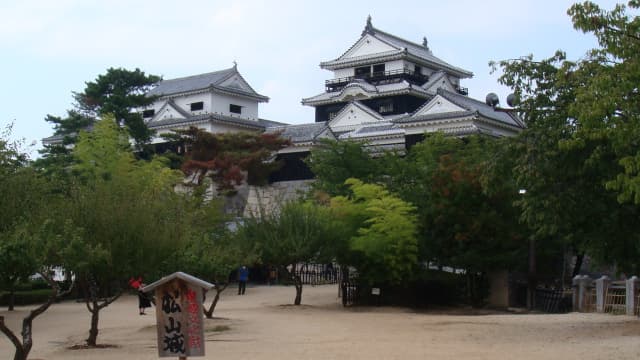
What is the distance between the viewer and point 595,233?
853 inches

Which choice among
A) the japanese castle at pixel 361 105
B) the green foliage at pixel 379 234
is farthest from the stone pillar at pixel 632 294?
the japanese castle at pixel 361 105

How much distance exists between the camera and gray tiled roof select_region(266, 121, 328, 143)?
54406 mm

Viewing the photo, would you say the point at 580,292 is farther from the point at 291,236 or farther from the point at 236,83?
the point at 236,83

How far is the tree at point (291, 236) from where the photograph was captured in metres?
31.3

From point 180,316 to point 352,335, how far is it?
8.90m

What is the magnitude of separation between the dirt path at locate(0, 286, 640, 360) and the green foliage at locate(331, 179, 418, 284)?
60.2 inches

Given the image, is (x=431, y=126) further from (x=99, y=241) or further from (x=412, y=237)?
(x=99, y=241)

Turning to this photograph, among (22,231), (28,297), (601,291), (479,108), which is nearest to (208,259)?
(22,231)

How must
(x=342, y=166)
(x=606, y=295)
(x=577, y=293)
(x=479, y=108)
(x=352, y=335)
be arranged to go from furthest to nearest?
(x=479, y=108), (x=342, y=166), (x=577, y=293), (x=606, y=295), (x=352, y=335)

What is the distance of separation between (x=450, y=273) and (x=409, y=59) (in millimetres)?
31446

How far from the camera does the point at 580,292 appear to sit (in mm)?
30500

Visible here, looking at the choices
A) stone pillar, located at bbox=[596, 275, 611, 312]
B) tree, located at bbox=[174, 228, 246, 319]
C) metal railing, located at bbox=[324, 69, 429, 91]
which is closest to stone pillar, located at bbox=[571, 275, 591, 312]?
stone pillar, located at bbox=[596, 275, 611, 312]

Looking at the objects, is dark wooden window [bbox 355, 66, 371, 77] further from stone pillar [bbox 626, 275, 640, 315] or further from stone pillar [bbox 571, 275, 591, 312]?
stone pillar [bbox 626, 275, 640, 315]

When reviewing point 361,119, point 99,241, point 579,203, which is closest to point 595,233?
point 579,203
